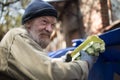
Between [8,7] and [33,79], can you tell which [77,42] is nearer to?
[33,79]

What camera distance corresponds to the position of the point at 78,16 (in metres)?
10.7

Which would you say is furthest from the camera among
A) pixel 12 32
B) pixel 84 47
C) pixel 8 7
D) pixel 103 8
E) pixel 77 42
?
pixel 8 7

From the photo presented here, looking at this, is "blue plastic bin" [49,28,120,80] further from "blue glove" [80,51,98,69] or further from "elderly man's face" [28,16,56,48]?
"elderly man's face" [28,16,56,48]

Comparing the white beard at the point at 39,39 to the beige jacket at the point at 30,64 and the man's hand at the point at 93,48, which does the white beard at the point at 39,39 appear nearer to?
the beige jacket at the point at 30,64

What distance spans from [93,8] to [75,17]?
1702mm

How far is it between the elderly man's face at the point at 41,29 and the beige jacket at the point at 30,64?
→ 6.1 inches

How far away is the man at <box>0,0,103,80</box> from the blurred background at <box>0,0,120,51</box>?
15.3ft

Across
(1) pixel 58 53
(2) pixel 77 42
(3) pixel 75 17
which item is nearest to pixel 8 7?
(3) pixel 75 17

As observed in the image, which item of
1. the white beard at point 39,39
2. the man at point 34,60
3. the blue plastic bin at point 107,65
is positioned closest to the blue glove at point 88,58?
the man at point 34,60

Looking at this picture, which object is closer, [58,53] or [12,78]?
[12,78]

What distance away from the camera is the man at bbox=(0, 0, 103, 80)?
252cm

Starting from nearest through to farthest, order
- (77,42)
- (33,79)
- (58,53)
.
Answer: (33,79) < (77,42) < (58,53)

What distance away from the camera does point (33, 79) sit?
2516 millimetres

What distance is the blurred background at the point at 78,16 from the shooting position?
337 inches
